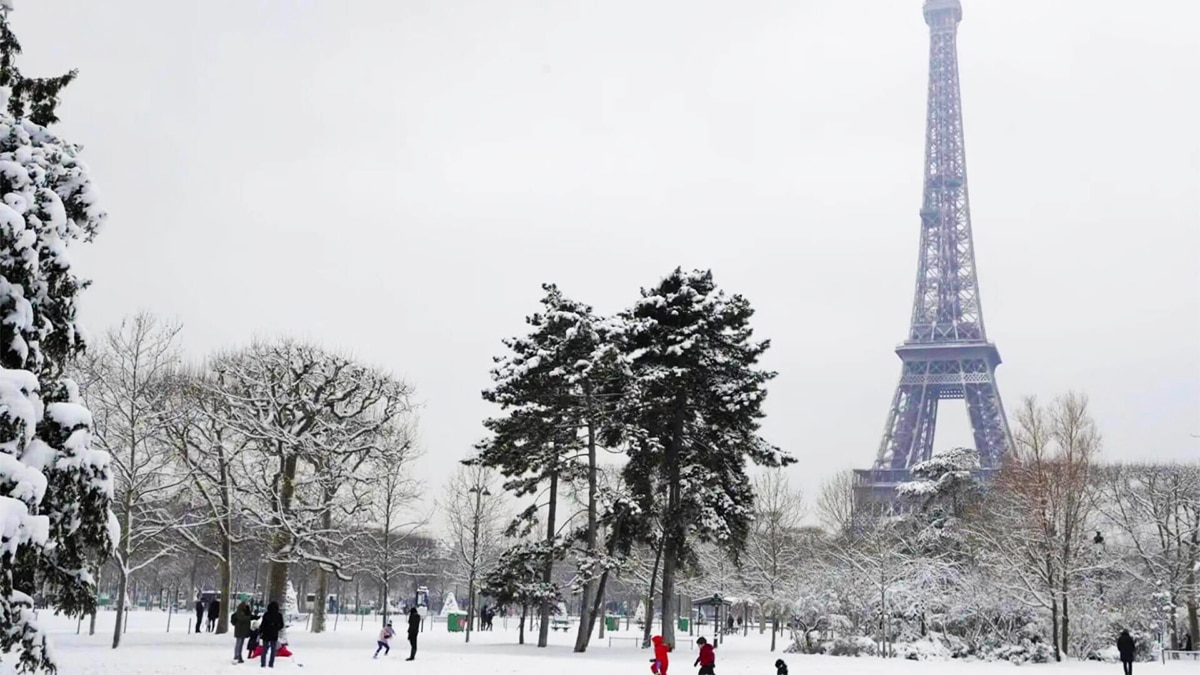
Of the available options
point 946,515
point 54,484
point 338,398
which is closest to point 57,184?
point 54,484

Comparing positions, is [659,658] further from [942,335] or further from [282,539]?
[942,335]

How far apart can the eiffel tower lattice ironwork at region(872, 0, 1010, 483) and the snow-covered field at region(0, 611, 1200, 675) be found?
5440 cm

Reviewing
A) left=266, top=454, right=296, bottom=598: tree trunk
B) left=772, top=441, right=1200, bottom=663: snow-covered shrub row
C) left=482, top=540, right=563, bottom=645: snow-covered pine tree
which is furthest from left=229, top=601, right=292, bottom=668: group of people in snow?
left=772, top=441, right=1200, bottom=663: snow-covered shrub row

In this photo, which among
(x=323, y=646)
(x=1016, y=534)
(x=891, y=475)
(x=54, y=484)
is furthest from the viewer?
(x=891, y=475)

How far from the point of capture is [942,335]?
10175cm

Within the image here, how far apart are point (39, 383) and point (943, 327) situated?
97924 millimetres

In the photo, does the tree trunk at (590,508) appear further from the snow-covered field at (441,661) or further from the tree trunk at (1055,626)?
the tree trunk at (1055,626)

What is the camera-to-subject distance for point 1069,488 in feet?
124

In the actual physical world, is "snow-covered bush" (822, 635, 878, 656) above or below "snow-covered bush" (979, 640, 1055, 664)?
below

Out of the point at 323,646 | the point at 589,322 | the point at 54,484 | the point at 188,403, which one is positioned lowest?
the point at 323,646

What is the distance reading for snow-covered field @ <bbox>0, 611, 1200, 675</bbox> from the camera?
77.8 ft

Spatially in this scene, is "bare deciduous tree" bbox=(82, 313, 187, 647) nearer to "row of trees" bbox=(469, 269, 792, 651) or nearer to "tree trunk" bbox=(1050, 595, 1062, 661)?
"row of trees" bbox=(469, 269, 792, 651)

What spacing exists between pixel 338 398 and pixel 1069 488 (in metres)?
25.9

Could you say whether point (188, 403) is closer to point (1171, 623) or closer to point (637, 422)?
point (637, 422)
